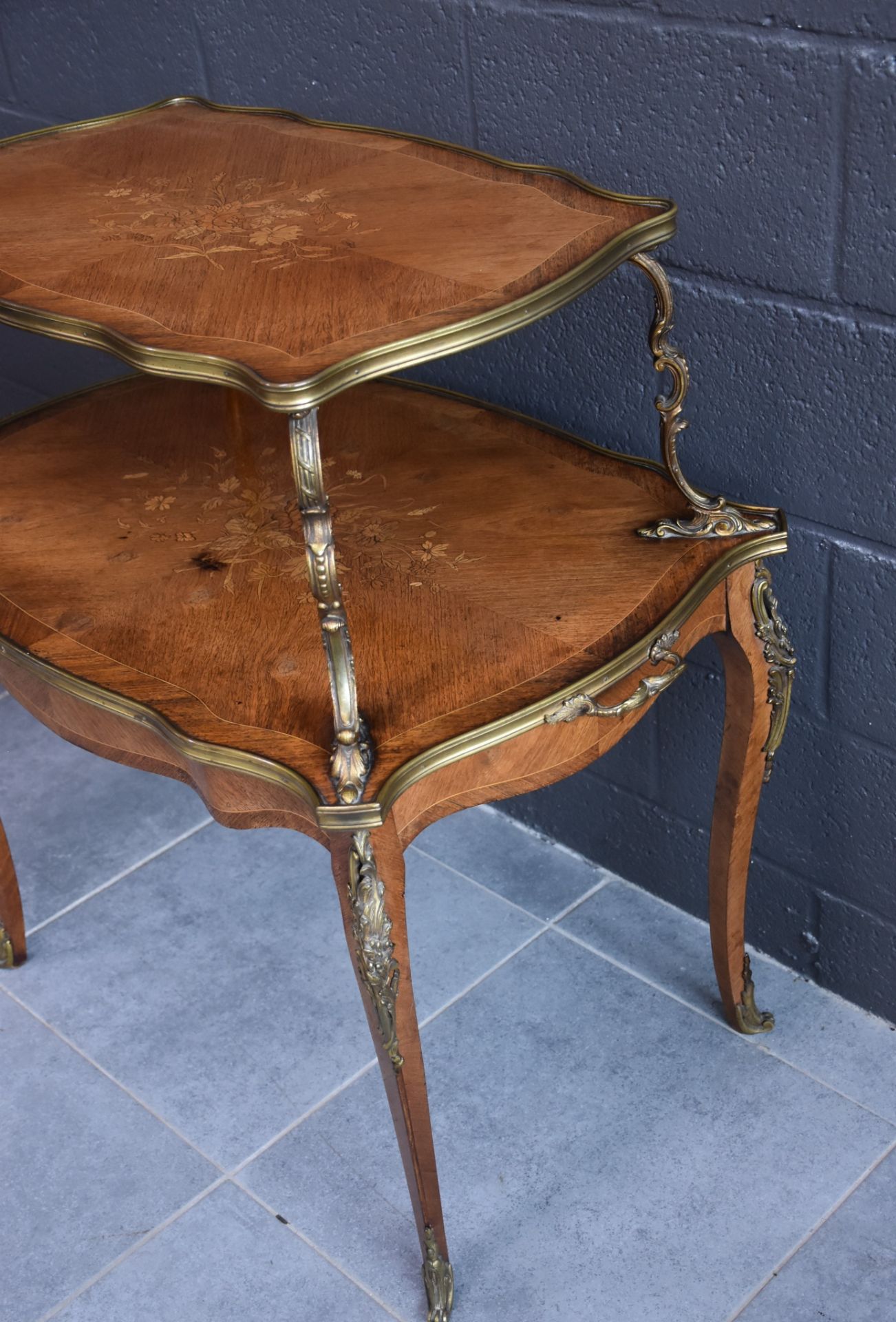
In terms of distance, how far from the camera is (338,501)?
1.38m

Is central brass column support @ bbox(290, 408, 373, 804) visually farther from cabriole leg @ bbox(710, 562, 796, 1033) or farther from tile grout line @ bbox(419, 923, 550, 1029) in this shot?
tile grout line @ bbox(419, 923, 550, 1029)

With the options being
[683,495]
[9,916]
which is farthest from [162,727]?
[9,916]

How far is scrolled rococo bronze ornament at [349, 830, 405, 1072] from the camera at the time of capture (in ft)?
3.52

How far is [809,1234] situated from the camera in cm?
140

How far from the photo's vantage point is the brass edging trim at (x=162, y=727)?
1.08 metres

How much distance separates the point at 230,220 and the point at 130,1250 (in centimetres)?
105

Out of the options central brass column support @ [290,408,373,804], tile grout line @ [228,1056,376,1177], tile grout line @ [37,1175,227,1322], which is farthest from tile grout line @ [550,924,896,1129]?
central brass column support @ [290,408,373,804]

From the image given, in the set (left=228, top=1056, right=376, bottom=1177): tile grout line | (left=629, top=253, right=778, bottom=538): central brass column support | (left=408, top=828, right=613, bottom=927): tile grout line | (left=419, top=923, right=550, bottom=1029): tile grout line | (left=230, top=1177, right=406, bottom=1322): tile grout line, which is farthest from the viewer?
(left=408, top=828, right=613, bottom=927): tile grout line

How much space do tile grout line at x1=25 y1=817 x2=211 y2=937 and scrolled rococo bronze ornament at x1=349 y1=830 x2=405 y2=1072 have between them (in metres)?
0.87

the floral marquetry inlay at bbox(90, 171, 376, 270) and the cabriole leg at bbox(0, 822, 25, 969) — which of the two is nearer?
the floral marquetry inlay at bbox(90, 171, 376, 270)

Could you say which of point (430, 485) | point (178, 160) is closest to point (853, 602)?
point (430, 485)

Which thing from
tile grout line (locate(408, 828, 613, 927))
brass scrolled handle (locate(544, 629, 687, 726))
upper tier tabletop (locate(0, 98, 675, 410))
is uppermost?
upper tier tabletop (locate(0, 98, 675, 410))

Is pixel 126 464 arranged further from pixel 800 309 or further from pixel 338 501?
pixel 800 309

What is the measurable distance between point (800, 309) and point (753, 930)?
0.80 m
